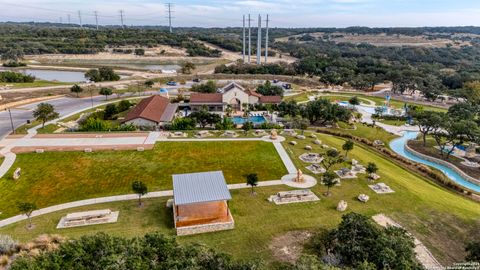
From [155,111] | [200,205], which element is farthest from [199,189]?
[155,111]

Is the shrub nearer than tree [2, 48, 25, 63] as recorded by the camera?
Yes

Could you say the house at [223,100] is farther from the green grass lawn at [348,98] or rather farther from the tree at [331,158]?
the tree at [331,158]

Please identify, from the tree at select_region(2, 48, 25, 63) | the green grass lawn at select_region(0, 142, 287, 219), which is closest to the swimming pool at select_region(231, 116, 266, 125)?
the green grass lawn at select_region(0, 142, 287, 219)

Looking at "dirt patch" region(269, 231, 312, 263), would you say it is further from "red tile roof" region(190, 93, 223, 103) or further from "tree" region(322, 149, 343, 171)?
"red tile roof" region(190, 93, 223, 103)

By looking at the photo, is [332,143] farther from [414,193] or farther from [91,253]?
[91,253]

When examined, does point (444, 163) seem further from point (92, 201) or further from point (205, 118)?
point (92, 201)

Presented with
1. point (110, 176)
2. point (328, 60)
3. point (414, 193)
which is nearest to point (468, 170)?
point (414, 193)
